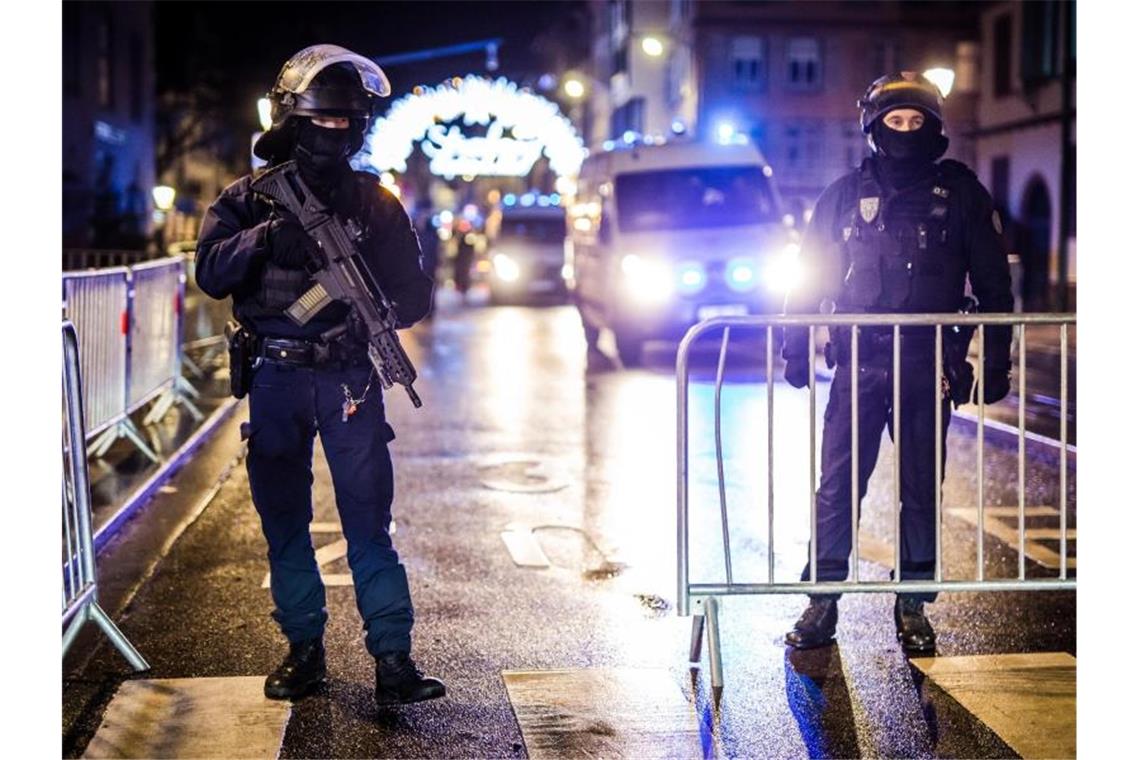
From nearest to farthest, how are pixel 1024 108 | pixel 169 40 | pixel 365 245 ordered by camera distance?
1. pixel 365 245
2. pixel 1024 108
3. pixel 169 40

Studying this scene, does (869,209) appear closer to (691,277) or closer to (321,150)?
(321,150)

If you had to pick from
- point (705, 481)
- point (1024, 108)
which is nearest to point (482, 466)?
point (705, 481)

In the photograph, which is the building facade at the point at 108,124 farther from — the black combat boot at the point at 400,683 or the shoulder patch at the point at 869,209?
the black combat boot at the point at 400,683

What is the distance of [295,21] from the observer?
81.0ft

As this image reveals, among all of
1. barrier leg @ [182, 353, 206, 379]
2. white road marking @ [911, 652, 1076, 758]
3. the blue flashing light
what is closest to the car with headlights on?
the blue flashing light

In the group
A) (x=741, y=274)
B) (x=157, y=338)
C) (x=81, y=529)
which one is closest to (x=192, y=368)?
(x=157, y=338)

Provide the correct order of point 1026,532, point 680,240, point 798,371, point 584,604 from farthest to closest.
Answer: point 680,240 < point 1026,532 < point 584,604 < point 798,371

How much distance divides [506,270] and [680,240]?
14636mm

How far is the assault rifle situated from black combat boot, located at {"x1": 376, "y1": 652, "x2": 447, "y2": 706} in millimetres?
893

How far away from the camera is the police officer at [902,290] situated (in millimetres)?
6109

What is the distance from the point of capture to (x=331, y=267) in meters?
5.29

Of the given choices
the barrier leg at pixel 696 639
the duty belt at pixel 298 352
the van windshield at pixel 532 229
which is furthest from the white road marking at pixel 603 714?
the van windshield at pixel 532 229
